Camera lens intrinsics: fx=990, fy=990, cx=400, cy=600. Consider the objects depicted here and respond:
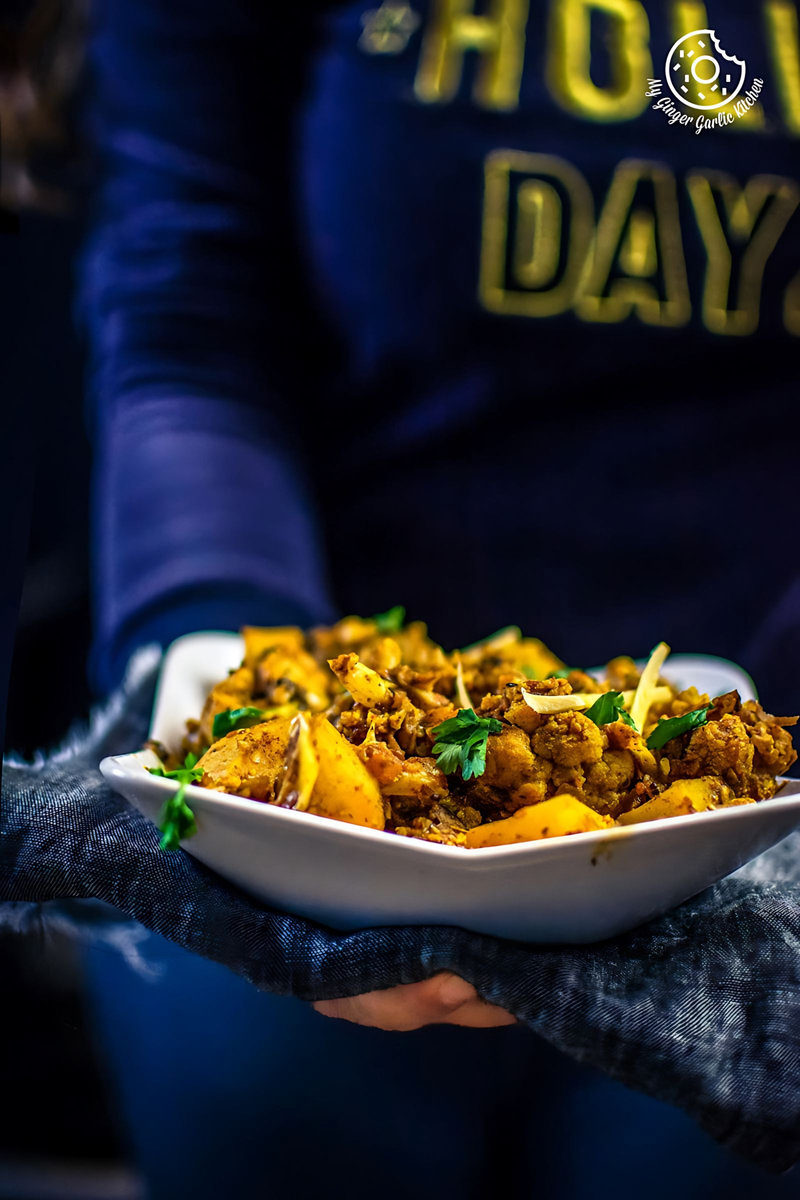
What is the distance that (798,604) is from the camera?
3.06ft

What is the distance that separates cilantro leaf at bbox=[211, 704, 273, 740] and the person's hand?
0.16m

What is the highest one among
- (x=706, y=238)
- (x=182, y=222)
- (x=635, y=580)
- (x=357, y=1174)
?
(x=706, y=238)

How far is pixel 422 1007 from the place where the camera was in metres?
0.43

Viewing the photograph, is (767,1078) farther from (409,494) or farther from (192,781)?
(409,494)

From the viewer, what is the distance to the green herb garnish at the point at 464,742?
17.9 inches

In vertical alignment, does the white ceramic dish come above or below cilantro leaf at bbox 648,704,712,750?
below

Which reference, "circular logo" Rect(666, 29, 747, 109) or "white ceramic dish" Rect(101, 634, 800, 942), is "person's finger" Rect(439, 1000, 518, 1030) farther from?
"circular logo" Rect(666, 29, 747, 109)

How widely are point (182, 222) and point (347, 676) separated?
0.81 meters

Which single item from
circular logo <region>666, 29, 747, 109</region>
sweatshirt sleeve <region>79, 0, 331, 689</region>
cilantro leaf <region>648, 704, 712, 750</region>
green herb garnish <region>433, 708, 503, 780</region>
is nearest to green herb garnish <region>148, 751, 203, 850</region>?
green herb garnish <region>433, 708, 503, 780</region>

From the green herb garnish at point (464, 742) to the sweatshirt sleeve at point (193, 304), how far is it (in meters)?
0.52

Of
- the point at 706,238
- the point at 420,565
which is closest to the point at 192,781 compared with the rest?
the point at 706,238

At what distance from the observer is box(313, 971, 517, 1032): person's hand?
42cm

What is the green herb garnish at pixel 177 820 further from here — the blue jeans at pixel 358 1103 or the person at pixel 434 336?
the person at pixel 434 336

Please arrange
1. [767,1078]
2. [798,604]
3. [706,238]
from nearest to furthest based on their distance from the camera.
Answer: [767,1078]
[706,238]
[798,604]
